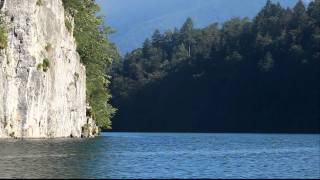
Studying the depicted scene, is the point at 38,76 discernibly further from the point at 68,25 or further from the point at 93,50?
the point at 93,50

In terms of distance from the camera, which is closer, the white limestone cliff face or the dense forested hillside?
the white limestone cliff face

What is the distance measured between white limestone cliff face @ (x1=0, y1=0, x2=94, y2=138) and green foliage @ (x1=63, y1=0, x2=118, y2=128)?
9707 millimetres

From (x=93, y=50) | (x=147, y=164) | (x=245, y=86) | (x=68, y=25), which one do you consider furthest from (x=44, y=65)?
(x=245, y=86)

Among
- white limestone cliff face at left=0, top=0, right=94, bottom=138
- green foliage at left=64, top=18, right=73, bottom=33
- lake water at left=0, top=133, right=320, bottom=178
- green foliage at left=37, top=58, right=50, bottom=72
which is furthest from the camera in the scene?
green foliage at left=64, top=18, right=73, bottom=33

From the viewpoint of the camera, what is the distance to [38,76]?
87125 mm

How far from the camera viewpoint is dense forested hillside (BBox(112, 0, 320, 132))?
16050cm

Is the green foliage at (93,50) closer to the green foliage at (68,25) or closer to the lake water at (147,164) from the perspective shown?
the green foliage at (68,25)

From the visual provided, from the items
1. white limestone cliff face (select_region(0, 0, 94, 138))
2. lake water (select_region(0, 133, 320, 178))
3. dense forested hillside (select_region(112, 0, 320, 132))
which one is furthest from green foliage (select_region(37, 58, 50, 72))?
dense forested hillside (select_region(112, 0, 320, 132))

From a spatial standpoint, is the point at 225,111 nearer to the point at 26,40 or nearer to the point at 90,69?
the point at 90,69

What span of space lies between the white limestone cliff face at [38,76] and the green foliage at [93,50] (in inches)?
382

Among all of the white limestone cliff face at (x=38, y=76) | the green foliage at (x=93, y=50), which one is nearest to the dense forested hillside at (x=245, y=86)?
the green foliage at (x=93, y=50)

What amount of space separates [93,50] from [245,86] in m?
69.4

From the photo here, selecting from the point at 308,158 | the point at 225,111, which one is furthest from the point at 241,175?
the point at 225,111

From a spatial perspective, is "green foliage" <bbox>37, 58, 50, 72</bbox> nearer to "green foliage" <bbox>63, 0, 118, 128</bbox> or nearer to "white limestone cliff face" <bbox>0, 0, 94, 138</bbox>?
"white limestone cliff face" <bbox>0, 0, 94, 138</bbox>
